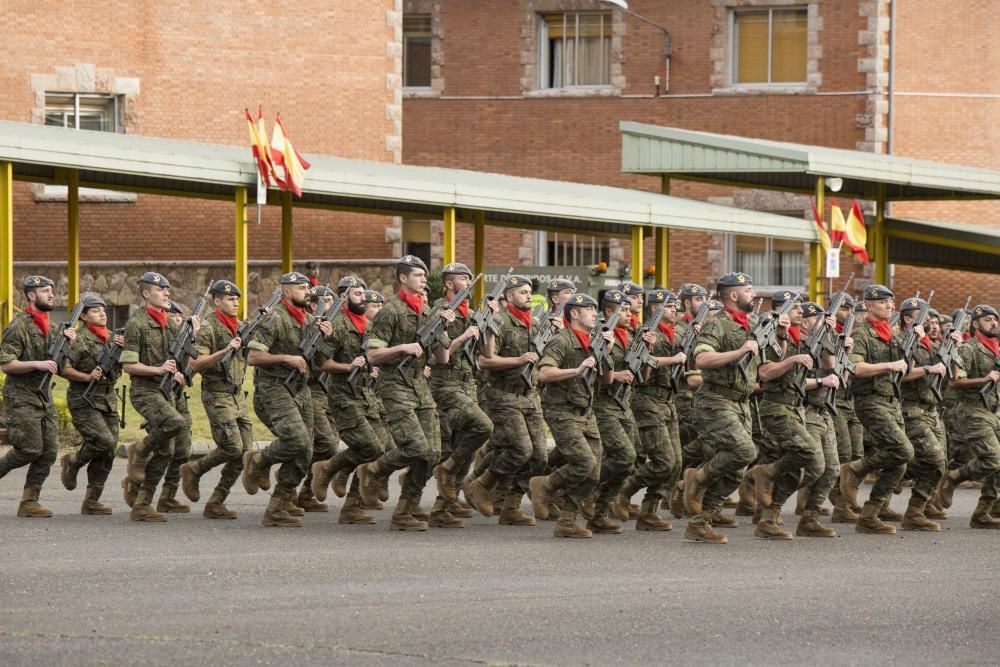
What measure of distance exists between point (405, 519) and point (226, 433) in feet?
5.81

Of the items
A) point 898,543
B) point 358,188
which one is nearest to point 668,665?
point 898,543

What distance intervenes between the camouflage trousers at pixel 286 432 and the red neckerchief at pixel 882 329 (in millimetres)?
4556

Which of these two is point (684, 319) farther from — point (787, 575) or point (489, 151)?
point (489, 151)

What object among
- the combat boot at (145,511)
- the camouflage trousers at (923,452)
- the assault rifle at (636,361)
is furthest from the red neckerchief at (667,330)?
the combat boot at (145,511)

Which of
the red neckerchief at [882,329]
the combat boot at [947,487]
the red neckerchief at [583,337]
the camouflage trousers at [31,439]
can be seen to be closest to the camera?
the red neckerchief at [583,337]

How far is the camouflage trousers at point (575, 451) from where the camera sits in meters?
13.8

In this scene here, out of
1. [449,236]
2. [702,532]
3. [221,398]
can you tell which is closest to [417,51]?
[449,236]

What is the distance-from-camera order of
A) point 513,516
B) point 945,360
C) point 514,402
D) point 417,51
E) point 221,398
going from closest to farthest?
point 514,402
point 513,516
point 221,398
point 945,360
point 417,51

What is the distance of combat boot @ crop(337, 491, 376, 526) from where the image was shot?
14.4 metres

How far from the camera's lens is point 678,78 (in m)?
38.3

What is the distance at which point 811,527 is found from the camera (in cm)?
1421

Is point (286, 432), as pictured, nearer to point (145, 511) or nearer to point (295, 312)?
point (295, 312)

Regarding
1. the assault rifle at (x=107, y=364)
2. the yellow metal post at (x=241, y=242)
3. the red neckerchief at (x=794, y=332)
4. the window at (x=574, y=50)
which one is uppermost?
the window at (x=574, y=50)

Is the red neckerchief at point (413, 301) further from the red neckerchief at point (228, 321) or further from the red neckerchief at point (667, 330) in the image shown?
the red neckerchief at point (667, 330)
